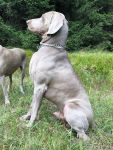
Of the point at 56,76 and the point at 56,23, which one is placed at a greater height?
the point at 56,23

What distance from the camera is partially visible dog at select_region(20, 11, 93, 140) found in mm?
6156

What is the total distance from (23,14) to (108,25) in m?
4.16

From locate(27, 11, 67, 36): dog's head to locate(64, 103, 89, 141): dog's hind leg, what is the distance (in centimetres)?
112

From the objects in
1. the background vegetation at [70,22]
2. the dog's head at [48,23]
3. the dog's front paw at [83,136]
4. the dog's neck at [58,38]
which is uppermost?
the dog's head at [48,23]

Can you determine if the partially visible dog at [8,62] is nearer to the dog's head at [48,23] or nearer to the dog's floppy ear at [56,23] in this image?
the dog's head at [48,23]

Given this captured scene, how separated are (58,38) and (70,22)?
1495cm

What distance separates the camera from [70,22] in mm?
21156

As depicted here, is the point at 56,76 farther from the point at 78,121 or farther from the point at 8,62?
the point at 8,62

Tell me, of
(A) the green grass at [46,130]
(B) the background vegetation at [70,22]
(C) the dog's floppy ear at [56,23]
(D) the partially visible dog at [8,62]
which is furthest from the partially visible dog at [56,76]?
(B) the background vegetation at [70,22]

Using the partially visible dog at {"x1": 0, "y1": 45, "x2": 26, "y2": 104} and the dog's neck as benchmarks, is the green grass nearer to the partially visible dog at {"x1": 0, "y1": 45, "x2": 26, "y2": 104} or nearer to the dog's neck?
the partially visible dog at {"x1": 0, "y1": 45, "x2": 26, "y2": 104}

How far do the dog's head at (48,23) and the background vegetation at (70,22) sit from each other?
40.9 feet

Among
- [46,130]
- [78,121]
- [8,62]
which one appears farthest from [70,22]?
[78,121]

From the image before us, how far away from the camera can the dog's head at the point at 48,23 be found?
20.4 feet

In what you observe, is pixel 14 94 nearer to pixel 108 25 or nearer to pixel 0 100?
pixel 0 100
